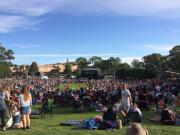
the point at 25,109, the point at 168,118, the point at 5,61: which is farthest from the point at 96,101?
the point at 5,61

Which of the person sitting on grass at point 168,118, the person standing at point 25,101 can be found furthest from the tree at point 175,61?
the person standing at point 25,101

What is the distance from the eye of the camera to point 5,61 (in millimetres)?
156250

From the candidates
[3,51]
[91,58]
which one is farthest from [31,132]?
[91,58]

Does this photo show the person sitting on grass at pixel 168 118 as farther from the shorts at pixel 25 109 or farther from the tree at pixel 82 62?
the tree at pixel 82 62

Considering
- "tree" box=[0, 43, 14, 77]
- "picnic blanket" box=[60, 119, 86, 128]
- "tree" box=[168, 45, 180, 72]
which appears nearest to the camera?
"picnic blanket" box=[60, 119, 86, 128]

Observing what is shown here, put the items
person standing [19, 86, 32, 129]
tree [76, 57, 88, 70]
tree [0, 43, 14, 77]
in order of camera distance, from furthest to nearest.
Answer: tree [76, 57, 88, 70], tree [0, 43, 14, 77], person standing [19, 86, 32, 129]

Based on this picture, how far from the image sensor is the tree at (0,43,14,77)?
142 meters

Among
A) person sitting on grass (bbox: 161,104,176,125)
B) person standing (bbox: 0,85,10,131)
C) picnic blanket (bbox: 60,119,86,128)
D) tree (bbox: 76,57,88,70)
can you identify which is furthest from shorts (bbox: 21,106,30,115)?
tree (bbox: 76,57,88,70)

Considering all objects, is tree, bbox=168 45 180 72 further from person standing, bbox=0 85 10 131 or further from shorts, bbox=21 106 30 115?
shorts, bbox=21 106 30 115

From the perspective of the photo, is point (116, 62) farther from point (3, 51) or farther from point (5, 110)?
point (5, 110)

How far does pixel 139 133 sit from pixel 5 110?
10468mm

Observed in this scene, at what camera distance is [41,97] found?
33.2 metres

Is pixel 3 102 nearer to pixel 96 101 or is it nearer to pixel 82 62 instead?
pixel 96 101

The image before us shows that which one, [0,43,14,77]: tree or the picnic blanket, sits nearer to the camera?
the picnic blanket
